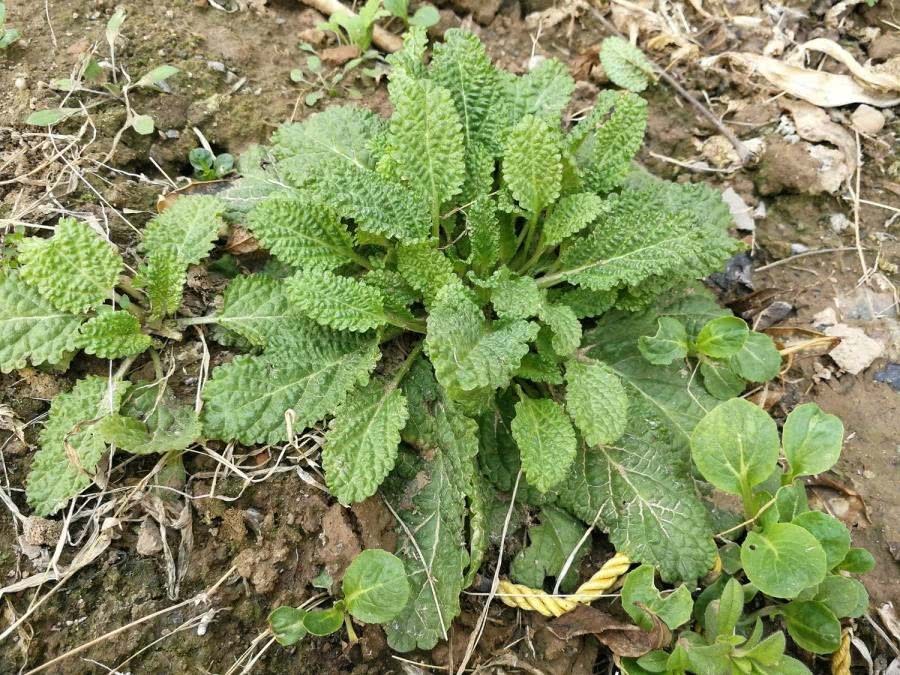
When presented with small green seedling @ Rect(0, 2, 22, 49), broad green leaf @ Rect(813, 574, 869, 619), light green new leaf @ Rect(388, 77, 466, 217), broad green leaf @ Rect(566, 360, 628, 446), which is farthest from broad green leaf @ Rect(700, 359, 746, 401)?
small green seedling @ Rect(0, 2, 22, 49)

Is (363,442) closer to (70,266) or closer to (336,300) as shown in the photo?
(336,300)

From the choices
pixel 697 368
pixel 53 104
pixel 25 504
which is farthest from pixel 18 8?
pixel 697 368

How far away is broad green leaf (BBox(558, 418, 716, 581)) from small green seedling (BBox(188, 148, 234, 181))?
1.55 meters

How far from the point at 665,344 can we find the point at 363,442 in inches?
39.0

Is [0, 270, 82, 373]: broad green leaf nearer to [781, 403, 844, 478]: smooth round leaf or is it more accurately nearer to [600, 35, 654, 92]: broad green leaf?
[781, 403, 844, 478]: smooth round leaf

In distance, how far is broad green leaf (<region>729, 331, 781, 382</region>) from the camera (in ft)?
6.70

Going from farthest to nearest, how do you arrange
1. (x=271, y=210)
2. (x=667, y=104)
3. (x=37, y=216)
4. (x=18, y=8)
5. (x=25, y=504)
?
(x=667, y=104) → (x=18, y=8) → (x=37, y=216) → (x=271, y=210) → (x=25, y=504)

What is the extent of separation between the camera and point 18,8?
2396mm

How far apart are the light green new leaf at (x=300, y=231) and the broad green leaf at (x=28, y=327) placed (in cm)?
57

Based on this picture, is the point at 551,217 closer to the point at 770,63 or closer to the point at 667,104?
the point at 667,104

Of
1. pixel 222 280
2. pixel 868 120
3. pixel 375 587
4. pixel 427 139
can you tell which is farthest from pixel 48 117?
pixel 868 120

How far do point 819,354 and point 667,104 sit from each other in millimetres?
1294

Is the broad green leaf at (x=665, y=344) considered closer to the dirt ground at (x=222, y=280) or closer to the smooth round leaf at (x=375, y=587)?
the dirt ground at (x=222, y=280)

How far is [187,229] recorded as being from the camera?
197 centimetres
